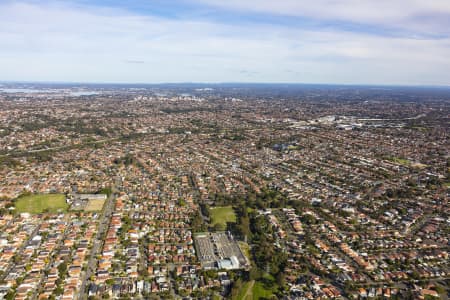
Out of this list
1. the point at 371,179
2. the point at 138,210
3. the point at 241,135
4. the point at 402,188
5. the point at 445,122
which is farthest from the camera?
the point at 445,122

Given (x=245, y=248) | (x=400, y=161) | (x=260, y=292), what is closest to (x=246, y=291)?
(x=260, y=292)

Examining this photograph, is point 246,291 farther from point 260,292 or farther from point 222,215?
point 222,215

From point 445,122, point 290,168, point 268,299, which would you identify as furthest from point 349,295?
point 445,122

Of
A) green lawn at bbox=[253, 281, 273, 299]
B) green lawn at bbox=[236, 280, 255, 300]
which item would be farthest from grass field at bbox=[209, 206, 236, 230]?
green lawn at bbox=[253, 281, 273, 299]

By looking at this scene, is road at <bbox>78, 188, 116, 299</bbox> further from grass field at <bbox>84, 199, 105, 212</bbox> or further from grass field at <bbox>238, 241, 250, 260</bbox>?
grass field at <bbox>238, 241, 250, 260</bbox>

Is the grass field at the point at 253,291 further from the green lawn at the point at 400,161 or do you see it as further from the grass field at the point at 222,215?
the green lawn at the point at 400,161

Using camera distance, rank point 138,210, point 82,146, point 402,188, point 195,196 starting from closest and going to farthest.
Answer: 1. point 138,210
2. point 195,196
3. point 402,188
4. point 82,146

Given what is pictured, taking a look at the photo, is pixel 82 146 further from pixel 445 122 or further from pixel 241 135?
pixel 445 122

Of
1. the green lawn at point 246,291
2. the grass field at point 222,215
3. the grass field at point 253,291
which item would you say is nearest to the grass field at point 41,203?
the grass field at point 222,215
